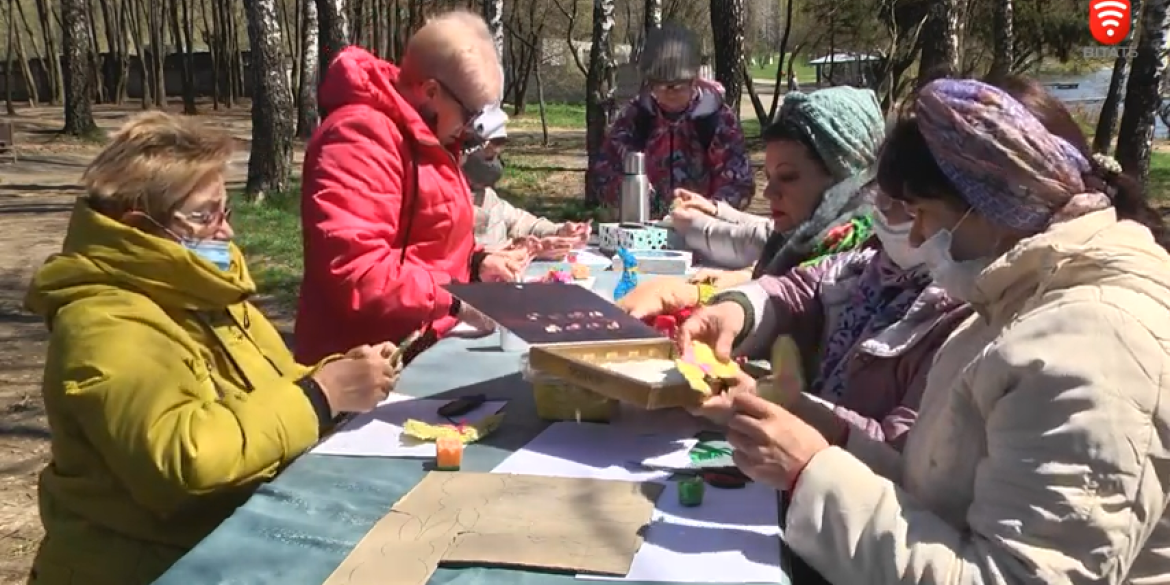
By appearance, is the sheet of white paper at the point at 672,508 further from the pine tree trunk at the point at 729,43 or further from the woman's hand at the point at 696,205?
the pine tree trunk at the point at 729,43

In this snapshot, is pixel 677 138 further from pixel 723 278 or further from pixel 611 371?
pixel 611 371

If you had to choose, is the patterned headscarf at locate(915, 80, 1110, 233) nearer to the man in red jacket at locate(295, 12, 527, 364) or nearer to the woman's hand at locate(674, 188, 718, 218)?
the man in red jacket at locate(295, 12, 527, 364)

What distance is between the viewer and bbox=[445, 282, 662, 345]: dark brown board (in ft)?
7.03

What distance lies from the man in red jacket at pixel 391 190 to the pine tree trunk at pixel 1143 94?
32.4 ft

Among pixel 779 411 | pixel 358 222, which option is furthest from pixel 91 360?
pixel 779 411

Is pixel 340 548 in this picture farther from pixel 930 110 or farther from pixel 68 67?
pixel 68 67

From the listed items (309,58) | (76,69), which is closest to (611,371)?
(309,58)

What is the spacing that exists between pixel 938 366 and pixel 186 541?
1.34 metres

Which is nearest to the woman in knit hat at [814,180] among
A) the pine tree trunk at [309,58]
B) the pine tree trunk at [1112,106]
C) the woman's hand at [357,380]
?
the woman's hand at [357,380]

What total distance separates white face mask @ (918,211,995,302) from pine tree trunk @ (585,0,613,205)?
9.45 meters

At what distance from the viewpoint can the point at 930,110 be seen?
1583 mm

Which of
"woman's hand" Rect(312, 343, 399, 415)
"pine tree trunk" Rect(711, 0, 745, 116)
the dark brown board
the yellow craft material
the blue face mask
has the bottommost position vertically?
"woman's hand" Rect(312, 343, 399, 415)

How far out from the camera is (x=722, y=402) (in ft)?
6.19

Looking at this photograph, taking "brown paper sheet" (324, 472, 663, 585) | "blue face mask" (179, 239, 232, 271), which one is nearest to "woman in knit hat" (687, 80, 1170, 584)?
"brown paper sheet" (324, 472, 663, 585)
